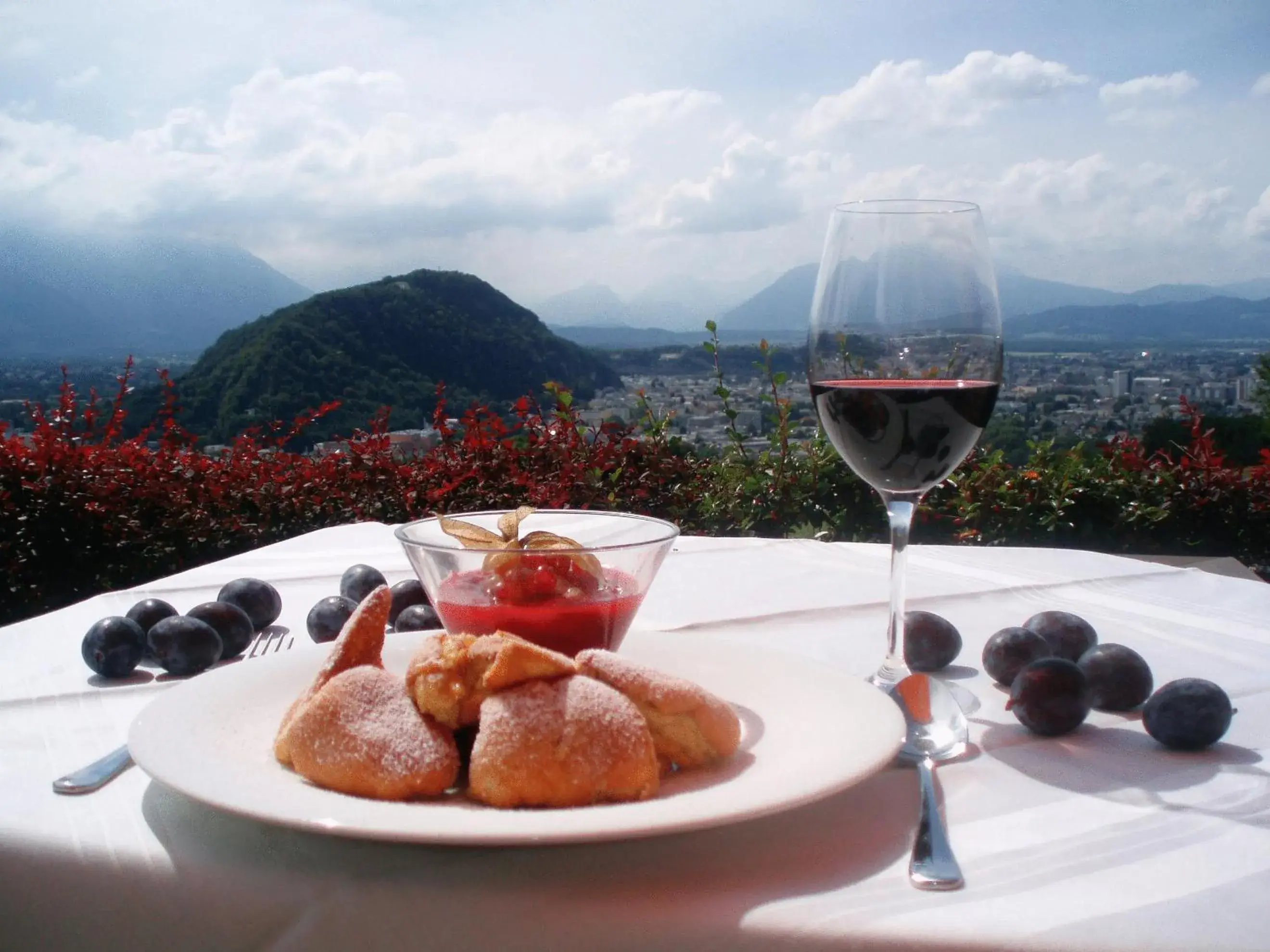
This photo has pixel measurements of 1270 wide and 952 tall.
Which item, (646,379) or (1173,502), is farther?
(646,379)

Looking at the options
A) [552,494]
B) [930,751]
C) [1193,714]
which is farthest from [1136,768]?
[552,494]

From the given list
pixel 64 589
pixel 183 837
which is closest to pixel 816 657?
pixel 183 837

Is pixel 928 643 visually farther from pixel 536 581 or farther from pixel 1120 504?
pixel 1120 504

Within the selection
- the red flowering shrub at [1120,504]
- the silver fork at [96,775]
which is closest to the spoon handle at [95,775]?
the silver fork at [96,775]

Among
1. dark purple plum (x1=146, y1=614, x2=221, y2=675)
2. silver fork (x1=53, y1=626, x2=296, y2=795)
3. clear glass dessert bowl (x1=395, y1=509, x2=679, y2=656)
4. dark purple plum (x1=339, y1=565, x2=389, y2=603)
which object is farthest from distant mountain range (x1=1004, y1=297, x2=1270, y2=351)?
silver fork (x1=53, y1=626, x2=296, y2=795)

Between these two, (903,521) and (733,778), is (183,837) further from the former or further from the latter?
(903,521)

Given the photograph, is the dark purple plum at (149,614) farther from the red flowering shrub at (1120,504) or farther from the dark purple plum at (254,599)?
the red flowering shrub at (1120,504)

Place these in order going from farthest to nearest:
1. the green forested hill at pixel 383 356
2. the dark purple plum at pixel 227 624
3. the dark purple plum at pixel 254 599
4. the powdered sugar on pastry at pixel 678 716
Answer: the green forested hill at pixel 383 356 → the dark purple plum at pixel 254 599 → the dark purple plum at pixel 227 624 → the powdered sugar on pastry at pixel 678 716

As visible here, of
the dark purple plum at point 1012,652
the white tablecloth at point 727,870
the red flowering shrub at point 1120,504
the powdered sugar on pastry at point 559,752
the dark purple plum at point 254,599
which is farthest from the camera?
the red flowering shrub at point 1120,504
